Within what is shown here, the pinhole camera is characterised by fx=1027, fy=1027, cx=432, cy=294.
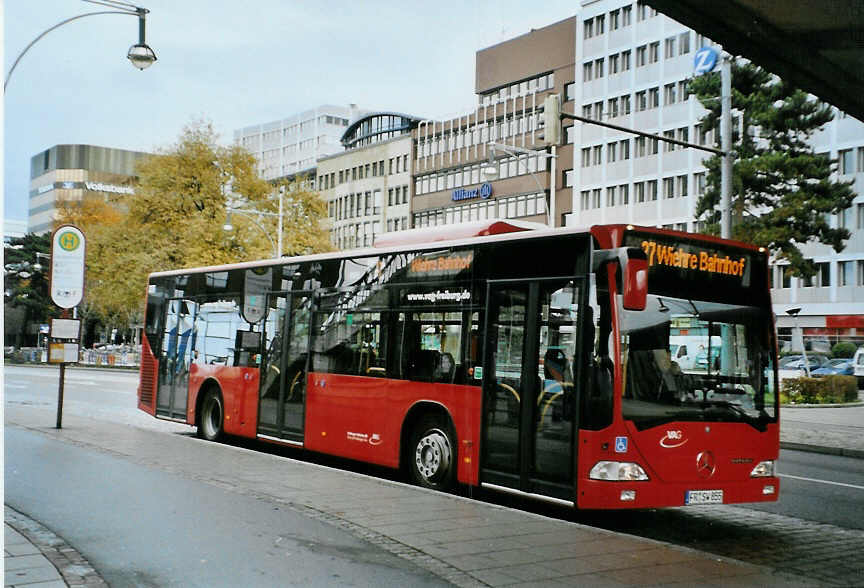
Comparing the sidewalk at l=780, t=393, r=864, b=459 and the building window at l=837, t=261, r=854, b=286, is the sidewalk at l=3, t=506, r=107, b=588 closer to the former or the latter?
the sidewalk at l=780, t=393, r=864, b=459

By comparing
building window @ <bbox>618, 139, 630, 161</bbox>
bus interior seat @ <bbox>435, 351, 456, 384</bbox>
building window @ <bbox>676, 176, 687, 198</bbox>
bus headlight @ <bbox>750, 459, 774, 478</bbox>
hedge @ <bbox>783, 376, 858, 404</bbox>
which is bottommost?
bus headlight @ <bbox>750, 459, 774, 478</bbox>

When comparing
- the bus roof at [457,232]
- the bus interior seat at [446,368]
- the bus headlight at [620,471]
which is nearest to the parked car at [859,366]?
the bus roof at [457,232]

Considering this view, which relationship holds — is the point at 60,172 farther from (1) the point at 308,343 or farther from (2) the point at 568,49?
(1) the point at 308,343

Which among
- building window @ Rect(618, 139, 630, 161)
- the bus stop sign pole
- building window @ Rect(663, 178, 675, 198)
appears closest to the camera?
the bus stop sign pole

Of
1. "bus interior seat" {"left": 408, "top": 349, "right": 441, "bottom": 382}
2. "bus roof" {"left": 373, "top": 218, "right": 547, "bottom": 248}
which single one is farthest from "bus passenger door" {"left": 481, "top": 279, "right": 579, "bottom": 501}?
"bus roof" {"left": 373, "top": 218, "right": 547, "bottom": 248}

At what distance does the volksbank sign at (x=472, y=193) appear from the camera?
84125 millimetres

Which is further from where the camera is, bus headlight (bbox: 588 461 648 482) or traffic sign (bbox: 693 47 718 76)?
traffic sign (bbox: 693 47 718 76)

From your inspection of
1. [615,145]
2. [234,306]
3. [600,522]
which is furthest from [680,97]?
[600,522]

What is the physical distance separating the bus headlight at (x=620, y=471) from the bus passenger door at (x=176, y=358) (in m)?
9.82

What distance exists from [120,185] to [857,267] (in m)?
92.6

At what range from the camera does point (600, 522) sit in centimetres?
1017

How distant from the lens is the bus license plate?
30.5 ft

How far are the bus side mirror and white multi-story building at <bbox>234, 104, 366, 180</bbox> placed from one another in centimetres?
11815

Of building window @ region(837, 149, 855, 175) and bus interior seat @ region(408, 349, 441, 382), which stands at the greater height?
building window @ region(837, 149, 855, 175)
